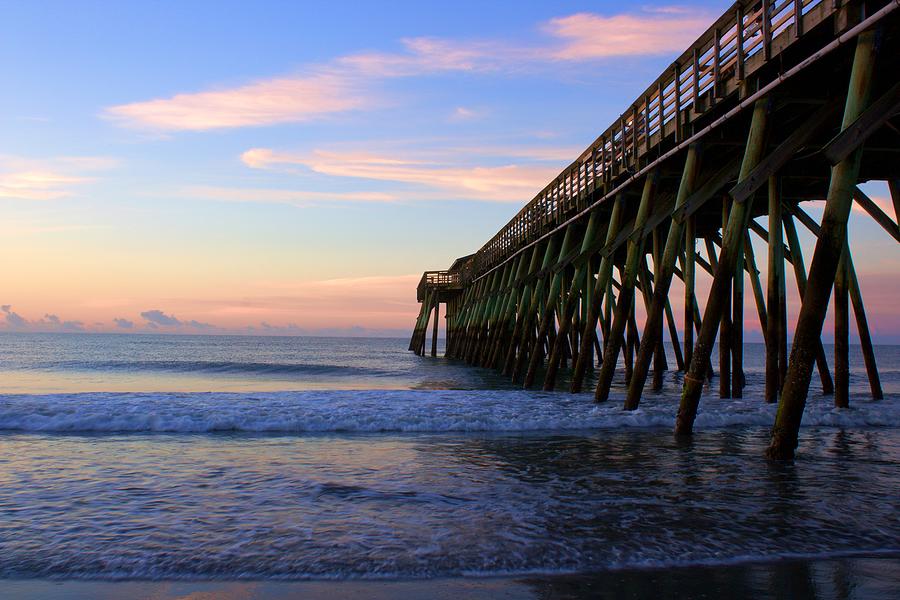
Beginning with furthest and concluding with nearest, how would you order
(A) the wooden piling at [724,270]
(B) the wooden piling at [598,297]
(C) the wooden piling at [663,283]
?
(B) the wooden piling at [598,297] < (C) the wooden piling at [663,283] < (A) the wooden piling at [724,270]

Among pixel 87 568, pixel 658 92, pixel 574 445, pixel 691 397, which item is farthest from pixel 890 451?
pixel 87 568

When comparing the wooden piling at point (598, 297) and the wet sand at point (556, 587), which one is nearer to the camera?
the wet sand at point (556, 587)

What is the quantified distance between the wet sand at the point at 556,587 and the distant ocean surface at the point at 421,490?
0.49ft

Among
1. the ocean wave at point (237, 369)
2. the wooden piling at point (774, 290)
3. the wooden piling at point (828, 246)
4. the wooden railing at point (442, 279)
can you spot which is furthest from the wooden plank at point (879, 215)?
the wooden railing at point (442, 279)

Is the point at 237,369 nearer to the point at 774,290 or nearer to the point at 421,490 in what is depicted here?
the point at 774,290

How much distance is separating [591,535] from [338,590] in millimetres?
1917

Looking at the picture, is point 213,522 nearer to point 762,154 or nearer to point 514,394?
point 762,154

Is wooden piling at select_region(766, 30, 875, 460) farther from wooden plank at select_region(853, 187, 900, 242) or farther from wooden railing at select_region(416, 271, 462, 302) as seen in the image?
wooden railing at select_region(416, 271, 462, 302)

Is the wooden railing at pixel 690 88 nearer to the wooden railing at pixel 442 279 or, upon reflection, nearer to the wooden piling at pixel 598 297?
the wooden piling at pixel 598 297

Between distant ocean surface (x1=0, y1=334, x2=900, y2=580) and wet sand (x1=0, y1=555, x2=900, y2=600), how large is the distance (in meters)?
0.15

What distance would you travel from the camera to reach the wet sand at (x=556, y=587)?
3996mm

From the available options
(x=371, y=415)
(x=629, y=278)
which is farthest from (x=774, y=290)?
(x=371, y=415)

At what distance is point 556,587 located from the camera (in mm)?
4137

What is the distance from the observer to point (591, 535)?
5.15 meters
